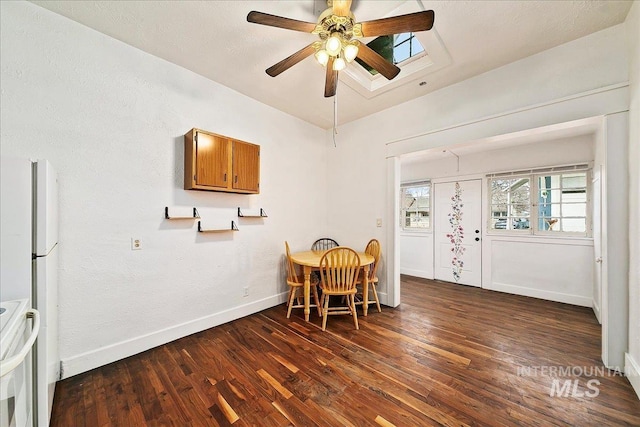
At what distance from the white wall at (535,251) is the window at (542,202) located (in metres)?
0.19

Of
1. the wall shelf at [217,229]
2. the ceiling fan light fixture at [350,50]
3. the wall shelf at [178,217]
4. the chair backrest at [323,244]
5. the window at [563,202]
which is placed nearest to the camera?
the ceiling fan light fixture at [350,50]

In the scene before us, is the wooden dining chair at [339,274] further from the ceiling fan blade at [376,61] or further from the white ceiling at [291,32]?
the white ceiling at [291,32]

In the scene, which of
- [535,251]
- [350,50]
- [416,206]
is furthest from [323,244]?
[535,251]

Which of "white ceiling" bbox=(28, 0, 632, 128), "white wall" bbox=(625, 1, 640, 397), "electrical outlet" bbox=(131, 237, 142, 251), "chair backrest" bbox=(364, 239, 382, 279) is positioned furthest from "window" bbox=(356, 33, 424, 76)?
"electrical outlet" bbox=(131, 237, 142, 251)

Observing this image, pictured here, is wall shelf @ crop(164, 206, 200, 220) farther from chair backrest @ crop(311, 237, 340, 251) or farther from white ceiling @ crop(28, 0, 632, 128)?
chair backrest @ crop(311, 237, 340, 251)

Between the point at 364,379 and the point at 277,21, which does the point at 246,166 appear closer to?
the point at 277,21

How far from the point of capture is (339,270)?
2.78 meters

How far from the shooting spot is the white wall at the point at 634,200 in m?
1.72

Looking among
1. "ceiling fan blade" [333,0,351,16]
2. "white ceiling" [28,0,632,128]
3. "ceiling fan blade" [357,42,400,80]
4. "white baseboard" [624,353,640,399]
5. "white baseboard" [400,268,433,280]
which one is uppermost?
"white ceiling" [28,0,632,128]

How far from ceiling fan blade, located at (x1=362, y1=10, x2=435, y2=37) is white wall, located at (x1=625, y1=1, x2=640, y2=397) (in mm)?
1605

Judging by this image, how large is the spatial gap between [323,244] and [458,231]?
105 inches

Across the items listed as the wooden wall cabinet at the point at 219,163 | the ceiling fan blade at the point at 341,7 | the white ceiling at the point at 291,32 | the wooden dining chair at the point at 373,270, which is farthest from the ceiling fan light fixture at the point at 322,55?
the wooden dining chair at the point at 373,270

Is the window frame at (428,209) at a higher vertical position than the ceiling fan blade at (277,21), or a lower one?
lower

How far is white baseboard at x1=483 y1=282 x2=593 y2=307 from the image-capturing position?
338 cm
